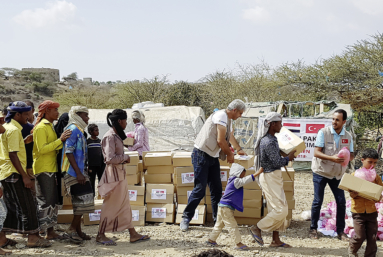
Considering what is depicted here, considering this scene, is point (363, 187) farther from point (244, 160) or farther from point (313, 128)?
point (313, 128)

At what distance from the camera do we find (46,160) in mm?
4695

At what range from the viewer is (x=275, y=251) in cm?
457

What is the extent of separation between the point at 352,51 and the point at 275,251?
14.6 meters

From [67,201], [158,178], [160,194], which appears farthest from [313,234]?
[67,201]

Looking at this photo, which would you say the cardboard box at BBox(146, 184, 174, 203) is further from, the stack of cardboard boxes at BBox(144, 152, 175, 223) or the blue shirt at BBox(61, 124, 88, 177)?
the blue shirt at BBox(61, 124, 88, 177)

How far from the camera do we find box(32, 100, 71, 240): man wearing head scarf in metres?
4.62

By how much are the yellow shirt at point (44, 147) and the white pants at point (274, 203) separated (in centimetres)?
255

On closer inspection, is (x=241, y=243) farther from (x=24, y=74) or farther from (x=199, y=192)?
(x=24, y=74)

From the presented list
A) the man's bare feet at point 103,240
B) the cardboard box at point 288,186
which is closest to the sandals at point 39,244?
the man's bare feet at point 103,240

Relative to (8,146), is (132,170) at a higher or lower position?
lower

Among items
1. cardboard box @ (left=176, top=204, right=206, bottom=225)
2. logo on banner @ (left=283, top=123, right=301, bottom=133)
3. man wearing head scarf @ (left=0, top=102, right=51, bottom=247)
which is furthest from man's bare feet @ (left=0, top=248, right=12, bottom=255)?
logo on banner @ (left=283, top=123, right=301, bottom=133)

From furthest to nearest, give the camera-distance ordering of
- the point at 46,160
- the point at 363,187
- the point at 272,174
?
the point at 46,160 → the point at 272,174 → the point at 363,187

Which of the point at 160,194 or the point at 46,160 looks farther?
the point at 160,194

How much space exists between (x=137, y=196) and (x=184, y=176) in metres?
0.77
